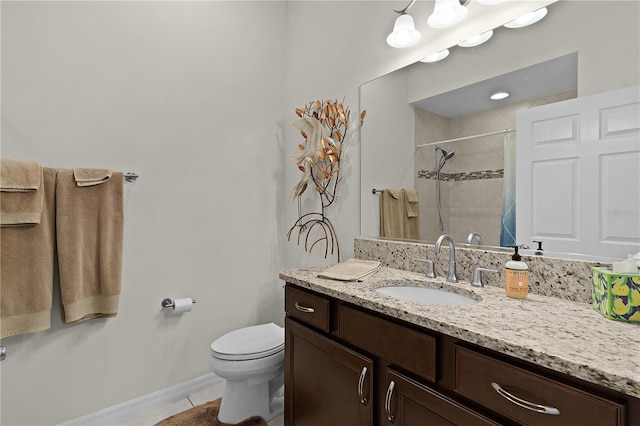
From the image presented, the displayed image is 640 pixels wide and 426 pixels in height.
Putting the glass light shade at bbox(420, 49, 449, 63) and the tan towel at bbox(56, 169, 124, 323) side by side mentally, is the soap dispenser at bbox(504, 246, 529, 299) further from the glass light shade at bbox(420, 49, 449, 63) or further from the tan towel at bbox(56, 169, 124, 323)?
the tan towel at bbox(56, 169, 124, 323)

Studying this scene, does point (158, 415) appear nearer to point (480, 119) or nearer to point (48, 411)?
point (48, 411)

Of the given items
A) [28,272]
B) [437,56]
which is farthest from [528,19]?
[28,272]

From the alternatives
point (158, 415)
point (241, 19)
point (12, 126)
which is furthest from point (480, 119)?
point (158, 415)

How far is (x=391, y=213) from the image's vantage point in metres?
1.80

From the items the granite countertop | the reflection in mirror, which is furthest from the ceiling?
the granite countertop

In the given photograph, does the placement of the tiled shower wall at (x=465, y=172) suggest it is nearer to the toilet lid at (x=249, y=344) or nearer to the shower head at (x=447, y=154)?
the shower head at (x=447, y=154)

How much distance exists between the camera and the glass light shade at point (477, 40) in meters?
1.38

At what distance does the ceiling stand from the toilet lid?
1476 mm

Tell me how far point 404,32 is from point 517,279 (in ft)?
4.03

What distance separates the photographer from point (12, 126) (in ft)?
5.10

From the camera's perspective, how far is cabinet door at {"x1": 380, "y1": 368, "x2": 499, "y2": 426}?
0.87 metres

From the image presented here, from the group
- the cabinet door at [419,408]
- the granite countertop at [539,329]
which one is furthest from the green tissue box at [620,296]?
the cabinet door at [419,408]

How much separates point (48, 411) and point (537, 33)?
2.77 metres

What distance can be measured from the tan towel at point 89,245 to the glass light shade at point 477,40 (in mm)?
1843
